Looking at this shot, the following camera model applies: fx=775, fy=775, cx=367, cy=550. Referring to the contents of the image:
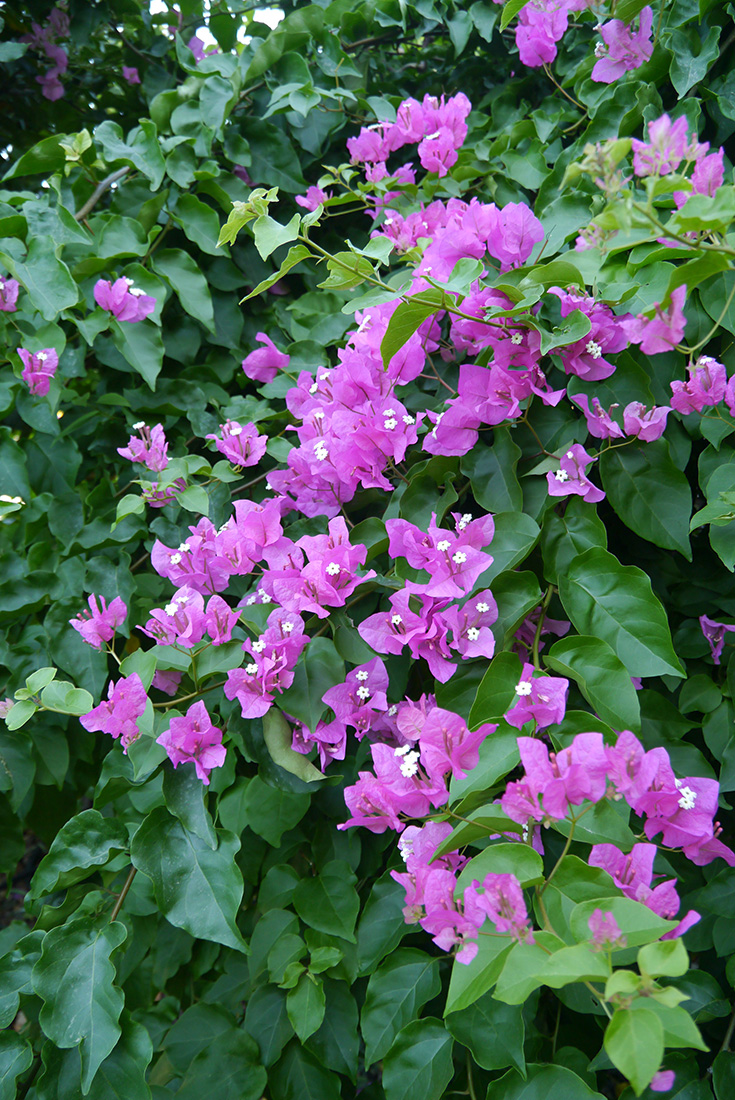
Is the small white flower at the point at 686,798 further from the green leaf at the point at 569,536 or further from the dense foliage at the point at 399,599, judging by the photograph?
the green leaf at the point at 569,536

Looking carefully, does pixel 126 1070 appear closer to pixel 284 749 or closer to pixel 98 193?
→ pixel 284 749

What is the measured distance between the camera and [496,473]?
83cm

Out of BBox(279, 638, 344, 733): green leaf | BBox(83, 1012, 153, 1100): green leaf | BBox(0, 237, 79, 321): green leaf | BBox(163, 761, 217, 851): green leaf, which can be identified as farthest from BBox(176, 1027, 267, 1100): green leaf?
BBox(0, 237, 79, 321): green leaf

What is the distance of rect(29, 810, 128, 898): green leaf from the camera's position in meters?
0.90

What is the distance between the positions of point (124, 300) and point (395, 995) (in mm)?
974

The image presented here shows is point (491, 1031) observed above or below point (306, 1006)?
above

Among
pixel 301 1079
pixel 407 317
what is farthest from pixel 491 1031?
pixel 407 317

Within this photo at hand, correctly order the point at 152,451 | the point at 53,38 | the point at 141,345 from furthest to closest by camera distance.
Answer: the point at 53,38 < the point at 141,345 < the point at 152,451

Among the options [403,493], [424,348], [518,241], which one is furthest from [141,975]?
[518,241]

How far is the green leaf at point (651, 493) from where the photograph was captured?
0.80 m

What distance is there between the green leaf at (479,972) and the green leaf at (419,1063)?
0.90 ft

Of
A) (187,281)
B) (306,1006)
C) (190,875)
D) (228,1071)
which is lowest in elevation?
(228,1071)

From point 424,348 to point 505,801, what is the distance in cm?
54

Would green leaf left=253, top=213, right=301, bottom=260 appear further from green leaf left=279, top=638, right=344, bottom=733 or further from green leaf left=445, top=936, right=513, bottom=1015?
green leaf left=445, top=936, right=513, bottom=1015
